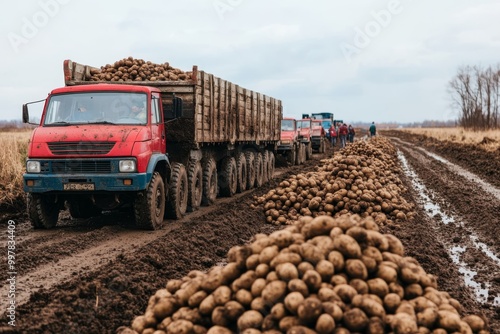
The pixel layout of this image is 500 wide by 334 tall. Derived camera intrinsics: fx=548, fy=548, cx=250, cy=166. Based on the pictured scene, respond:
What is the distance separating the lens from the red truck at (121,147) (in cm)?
920

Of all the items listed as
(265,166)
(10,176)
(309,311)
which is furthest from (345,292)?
(265,166)

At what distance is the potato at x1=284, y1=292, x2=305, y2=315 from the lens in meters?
3.75

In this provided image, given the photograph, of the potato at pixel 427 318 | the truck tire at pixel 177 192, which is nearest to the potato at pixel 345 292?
the potato at pixel 427 318

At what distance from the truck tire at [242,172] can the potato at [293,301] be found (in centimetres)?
1212

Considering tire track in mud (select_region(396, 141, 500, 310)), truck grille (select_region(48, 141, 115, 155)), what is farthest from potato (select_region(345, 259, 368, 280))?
truck grille (select_region(48, 141, 115, 155))

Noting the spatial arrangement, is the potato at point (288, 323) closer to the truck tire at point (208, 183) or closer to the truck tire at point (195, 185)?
the truck tire at point (195, 185)

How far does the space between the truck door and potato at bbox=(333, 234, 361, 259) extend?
20.5 feet

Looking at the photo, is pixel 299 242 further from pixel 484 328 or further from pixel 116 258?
pixel 116 258

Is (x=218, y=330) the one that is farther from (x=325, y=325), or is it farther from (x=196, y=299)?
(x=325, y=325)

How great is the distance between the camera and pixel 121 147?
30.1 ft

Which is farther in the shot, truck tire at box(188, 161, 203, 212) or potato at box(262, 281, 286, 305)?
truck tire at box(188, 161, 203, 212)

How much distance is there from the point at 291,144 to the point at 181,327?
72.4ft

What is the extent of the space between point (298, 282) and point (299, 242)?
2.06 ft

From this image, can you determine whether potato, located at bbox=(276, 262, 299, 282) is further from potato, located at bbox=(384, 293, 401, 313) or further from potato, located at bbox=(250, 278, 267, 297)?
potato, located at bbox=(384, 293, 401, 313)
